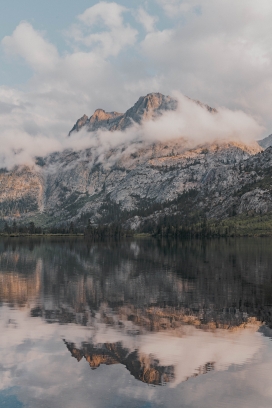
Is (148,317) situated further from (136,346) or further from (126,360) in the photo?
(126,360)

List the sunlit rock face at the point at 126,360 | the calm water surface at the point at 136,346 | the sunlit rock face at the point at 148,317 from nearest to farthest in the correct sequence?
the calm water surface at the point at 136,346 → the sunlit rock face at the point at 126,360 → the sunlit rock face at the point at 148,317

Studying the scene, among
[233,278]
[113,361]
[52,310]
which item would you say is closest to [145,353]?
[113,361]

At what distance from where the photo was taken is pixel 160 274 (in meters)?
95.4

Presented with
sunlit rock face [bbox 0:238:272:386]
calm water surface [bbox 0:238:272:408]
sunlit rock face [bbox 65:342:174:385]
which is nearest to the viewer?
calm water surface [bbox 0:238:272:408]

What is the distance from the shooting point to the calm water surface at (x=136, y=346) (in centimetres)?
2864

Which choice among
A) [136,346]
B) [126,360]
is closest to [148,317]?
[136,346]

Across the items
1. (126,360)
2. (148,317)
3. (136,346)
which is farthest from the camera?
(148,317)

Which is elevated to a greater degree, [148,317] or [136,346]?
[136,346]

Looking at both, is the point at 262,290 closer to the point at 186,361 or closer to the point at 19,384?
the point at 186,361

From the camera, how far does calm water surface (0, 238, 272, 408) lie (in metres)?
28.6

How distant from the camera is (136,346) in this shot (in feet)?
129

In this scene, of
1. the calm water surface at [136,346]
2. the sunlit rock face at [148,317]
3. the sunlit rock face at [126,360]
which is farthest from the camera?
the sunlit rock face at [148,317]

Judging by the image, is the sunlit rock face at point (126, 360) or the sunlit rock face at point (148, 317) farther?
the sunlit rock face at point (148, 317)

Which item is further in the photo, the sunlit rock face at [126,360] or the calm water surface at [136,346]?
the sunlit rock face at [126,360]
